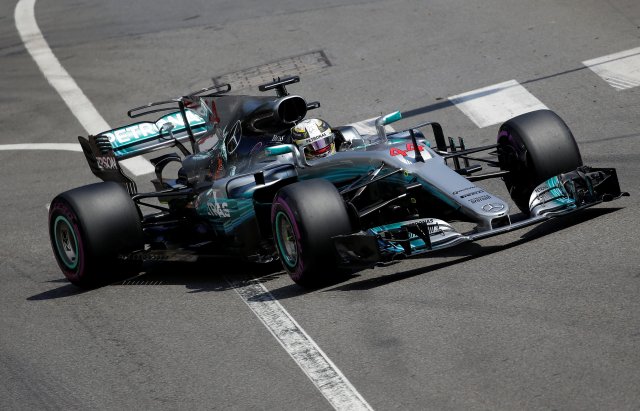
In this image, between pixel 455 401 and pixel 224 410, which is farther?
pixel 224 410

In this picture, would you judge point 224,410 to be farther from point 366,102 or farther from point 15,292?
point 366,102

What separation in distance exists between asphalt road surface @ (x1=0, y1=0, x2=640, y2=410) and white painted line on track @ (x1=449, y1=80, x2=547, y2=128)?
0.09 m

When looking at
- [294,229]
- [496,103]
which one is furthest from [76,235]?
[496,103]

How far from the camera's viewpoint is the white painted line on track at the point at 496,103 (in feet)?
48.1

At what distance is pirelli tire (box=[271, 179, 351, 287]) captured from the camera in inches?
340

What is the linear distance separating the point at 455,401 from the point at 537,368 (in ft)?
1.83

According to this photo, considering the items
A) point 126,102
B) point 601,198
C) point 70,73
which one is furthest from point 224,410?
point 70,73

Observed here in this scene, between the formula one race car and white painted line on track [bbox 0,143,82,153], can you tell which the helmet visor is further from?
white painted line on track [bbox 0,143,82,153]

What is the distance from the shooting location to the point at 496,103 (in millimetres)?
15188

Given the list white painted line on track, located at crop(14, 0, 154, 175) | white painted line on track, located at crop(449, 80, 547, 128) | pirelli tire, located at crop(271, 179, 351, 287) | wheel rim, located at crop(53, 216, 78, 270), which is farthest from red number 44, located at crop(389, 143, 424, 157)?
white painted line on track, located at crop(14, 0, 154, 175)

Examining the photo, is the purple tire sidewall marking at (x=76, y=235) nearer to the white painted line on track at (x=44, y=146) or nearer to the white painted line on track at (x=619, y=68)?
the white painted line on track at (x=44, y=146)

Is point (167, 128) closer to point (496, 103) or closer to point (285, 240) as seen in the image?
point (285, 240)

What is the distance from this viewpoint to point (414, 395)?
6559 mm

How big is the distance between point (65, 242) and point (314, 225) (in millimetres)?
3267
